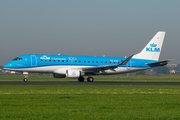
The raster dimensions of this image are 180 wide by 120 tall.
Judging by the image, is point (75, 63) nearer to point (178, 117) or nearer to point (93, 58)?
point (93, 58)

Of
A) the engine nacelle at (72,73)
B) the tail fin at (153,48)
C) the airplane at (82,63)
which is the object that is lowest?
the engine nacelle at (72,73)

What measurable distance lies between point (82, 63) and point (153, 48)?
13391mm

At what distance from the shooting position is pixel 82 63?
42312mm

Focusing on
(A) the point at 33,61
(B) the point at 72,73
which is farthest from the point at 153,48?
(A) the point at 33,61

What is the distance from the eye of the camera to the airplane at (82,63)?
39.9 m

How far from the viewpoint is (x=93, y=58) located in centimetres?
4372

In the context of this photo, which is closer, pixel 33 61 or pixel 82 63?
pixel 33 61

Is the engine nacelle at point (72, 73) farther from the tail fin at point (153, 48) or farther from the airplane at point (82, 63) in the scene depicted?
the tail fin at point (153, 48)

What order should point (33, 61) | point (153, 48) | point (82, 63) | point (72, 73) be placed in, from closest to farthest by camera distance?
1. point (72, 73)
2. point (33, 61)
3. point (82, 63)
4. point (153, 48)

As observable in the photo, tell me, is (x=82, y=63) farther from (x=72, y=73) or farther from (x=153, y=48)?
(x=153, y=48)

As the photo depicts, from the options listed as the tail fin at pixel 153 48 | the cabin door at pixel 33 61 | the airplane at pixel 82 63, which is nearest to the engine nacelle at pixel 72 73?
the airplane at pixel 82 63

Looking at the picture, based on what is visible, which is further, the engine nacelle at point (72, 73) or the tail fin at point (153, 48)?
the tail fin at point (153, 48)

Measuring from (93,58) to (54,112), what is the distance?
32609 millimetres

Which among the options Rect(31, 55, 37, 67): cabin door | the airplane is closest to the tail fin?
the airplane
